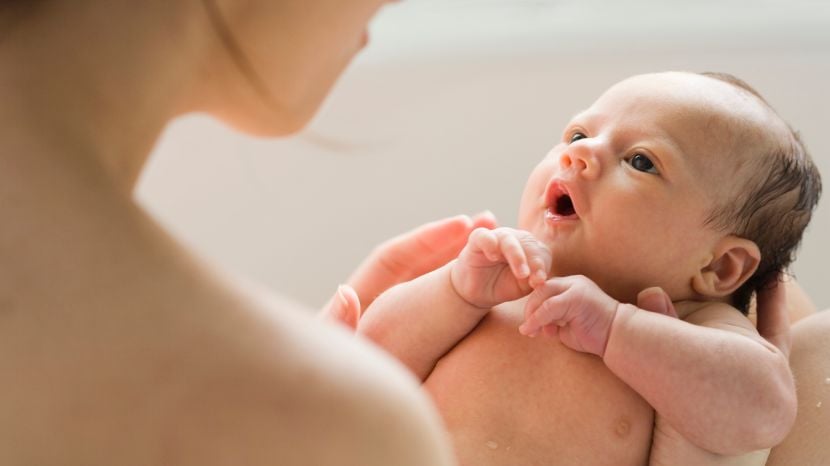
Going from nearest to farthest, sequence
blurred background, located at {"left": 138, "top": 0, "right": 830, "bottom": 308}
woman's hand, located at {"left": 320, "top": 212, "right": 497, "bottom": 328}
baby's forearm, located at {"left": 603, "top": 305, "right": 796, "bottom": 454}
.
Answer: baby's forearm, located at {"left": 603, "top": 305, "right": 796, "bottom": 454} < woman's hand, located at {"left": 320, "top": 212, "right": 497, "bottom": 328} < blurred background, located at {"left": 138, "top": 0, "right": 830, "bottom": 308}

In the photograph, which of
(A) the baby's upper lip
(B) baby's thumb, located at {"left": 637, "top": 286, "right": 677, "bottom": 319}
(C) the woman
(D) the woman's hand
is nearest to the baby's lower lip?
(A) the baby's upper lip

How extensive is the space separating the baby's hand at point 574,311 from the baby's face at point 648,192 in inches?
2.4

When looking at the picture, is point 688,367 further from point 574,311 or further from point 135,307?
point 135,307

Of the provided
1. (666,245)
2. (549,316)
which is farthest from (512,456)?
(666,245)

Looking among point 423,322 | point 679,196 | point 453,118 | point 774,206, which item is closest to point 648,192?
point 679,196

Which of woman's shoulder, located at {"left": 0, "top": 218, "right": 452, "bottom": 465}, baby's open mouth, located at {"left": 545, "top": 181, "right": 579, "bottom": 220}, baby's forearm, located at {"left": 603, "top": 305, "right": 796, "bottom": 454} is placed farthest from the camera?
baby's open mouth, located at {"left": 545, "top": 181, "right": 579, "bottom": 220}

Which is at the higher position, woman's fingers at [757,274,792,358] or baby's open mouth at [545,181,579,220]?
baby's open mouth at [545,181,579,220]

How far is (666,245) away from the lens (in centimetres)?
99

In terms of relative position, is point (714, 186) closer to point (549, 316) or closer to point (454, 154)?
point (549, 316)

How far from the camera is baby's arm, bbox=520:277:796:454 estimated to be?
0.92m

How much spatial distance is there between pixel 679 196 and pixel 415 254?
38 centimetres

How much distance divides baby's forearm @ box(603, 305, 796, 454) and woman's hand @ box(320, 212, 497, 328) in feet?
1.13

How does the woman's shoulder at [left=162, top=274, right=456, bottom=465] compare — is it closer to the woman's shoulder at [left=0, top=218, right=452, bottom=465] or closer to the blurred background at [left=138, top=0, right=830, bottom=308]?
A: the woman's shoulder at [left=0, top=218, right=452, bottom=465]

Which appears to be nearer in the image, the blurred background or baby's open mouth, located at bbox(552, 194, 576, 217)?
baby's open mouth, located at bbox(552, 194, 576, 217)
